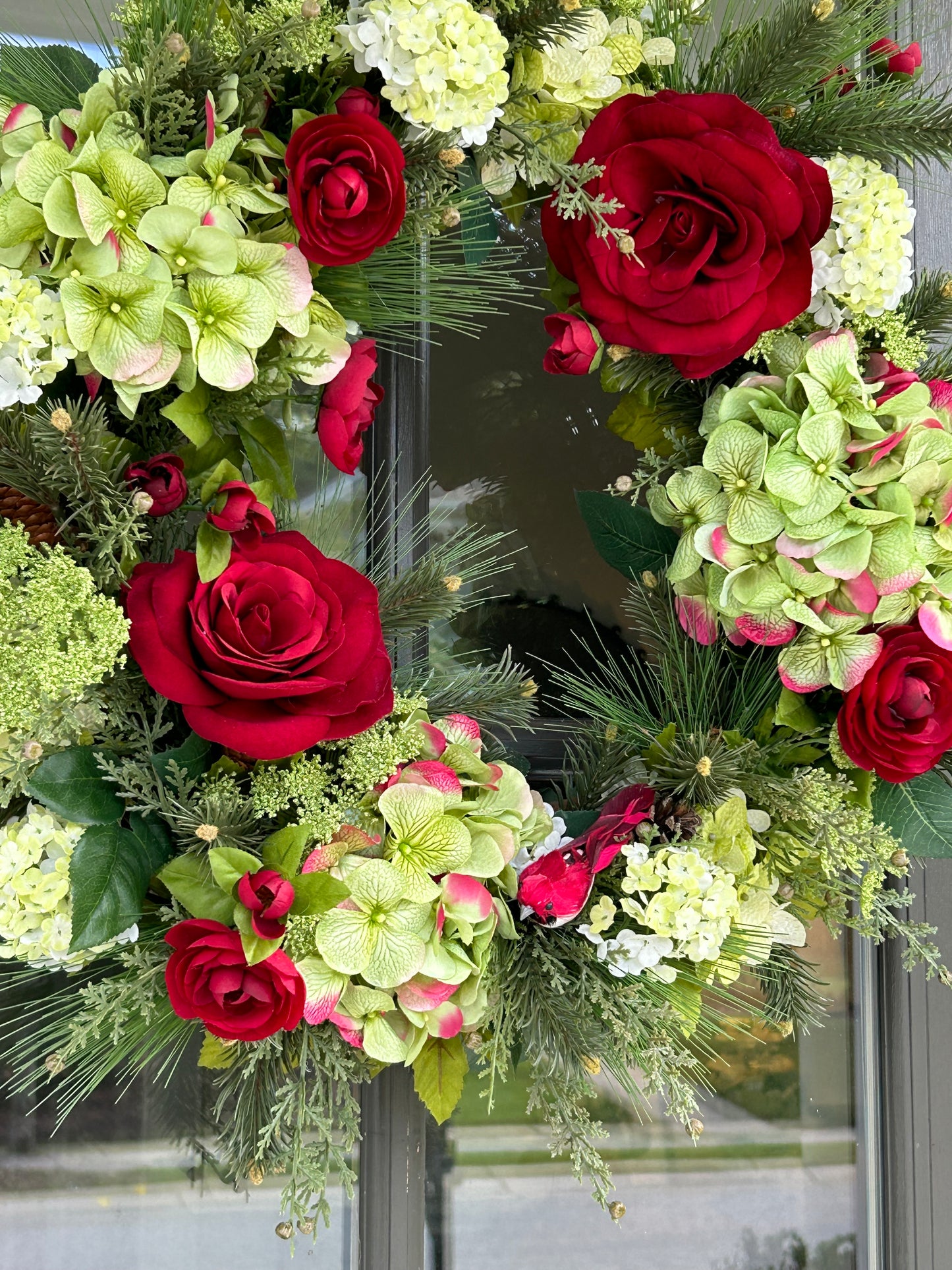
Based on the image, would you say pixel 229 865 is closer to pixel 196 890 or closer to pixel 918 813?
pixel 196 890

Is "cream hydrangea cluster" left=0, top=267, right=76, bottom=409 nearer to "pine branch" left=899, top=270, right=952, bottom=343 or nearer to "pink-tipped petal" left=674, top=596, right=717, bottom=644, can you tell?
"pink-tipped petal" left=674, top=596, right=717, bottom=644

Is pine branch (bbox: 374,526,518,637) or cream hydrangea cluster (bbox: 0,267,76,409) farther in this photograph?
pine branch (bbox: 374,526,518,637)

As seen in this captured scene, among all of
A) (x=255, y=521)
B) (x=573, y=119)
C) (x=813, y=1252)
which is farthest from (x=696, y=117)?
(x=813, y=1252)

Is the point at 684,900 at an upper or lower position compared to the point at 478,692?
lower

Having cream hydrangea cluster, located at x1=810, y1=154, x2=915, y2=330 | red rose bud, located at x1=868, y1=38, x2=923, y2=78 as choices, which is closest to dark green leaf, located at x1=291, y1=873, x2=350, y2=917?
cream hydrangea cluster, located at x1=810, y1=154, x2=915, y2=330

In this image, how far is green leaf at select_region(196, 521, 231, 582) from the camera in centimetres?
63

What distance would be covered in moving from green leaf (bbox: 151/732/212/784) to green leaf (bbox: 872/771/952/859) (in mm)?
548

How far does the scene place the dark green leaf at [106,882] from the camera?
0.62 meters

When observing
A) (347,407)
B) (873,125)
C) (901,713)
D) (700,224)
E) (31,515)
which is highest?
(873,125)

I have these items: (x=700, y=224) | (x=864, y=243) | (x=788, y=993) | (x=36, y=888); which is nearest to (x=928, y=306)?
(x=864, y=243)

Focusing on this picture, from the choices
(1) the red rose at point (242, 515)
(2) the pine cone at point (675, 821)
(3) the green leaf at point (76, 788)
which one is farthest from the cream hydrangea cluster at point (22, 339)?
(2) the pine cone at point (675, 821)

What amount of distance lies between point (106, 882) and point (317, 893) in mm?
134

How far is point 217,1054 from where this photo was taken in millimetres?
744

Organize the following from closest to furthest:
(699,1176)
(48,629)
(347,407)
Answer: (48,629) → (347,407) → (699,1176)
